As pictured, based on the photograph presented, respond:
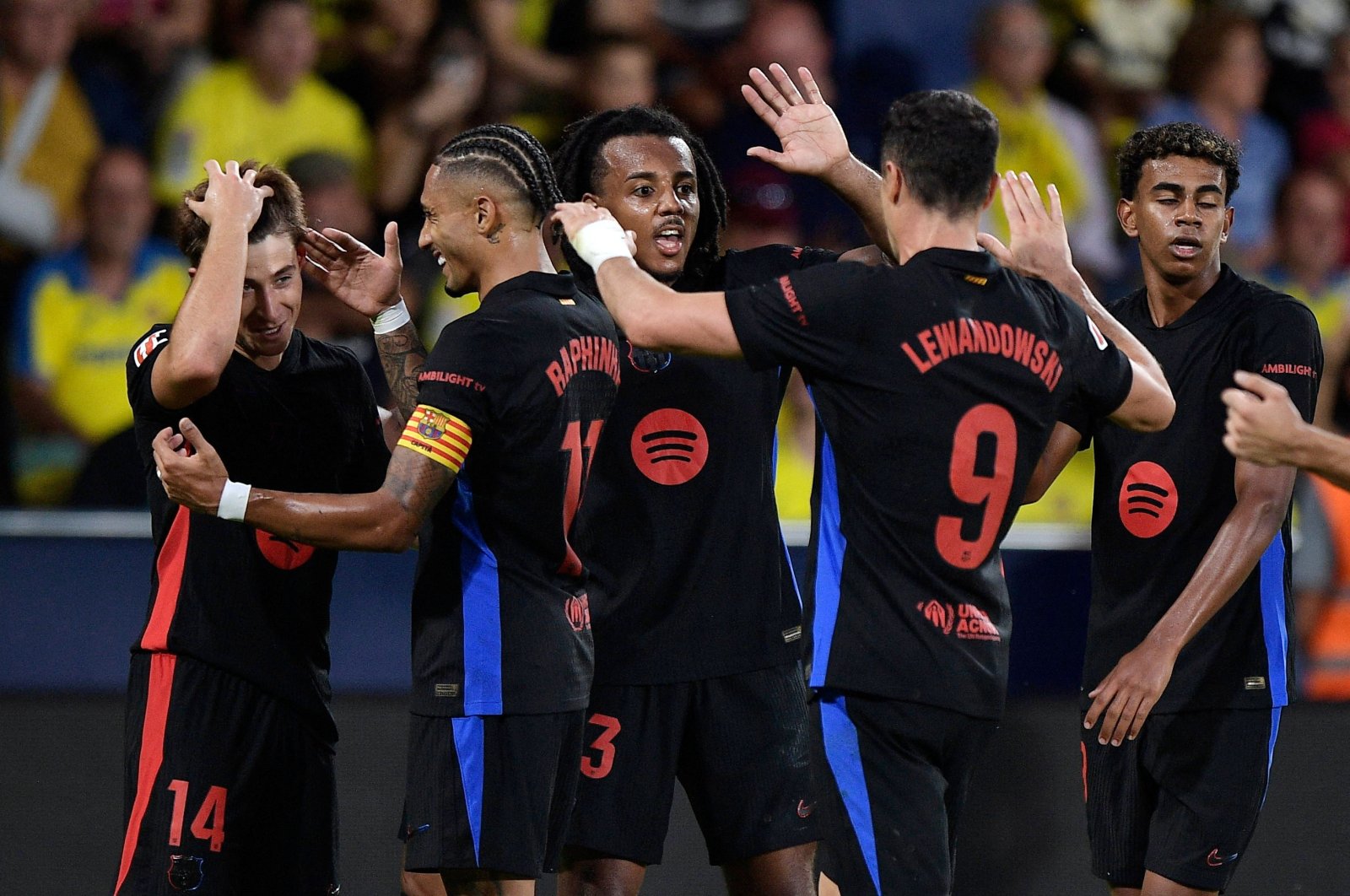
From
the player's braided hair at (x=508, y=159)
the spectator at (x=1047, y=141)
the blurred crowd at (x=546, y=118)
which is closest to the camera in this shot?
the player's braided hair at (x=508, y=159)

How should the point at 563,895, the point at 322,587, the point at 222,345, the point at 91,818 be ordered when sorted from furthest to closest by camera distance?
the point at 91,818, the point at 563,895, the point at 322,587, the point at 222,345

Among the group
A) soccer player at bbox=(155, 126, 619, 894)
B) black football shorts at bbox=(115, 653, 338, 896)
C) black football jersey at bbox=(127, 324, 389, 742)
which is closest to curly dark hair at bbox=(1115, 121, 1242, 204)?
soccer player at bbox=(155, 126, 619, 894)

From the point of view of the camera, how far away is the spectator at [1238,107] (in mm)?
6859

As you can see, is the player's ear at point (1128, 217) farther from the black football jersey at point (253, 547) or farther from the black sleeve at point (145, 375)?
the black sleeve at point (145, 375)

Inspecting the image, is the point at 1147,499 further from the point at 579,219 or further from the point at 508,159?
the point at 508,159

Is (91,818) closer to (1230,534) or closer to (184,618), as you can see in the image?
(184,618)

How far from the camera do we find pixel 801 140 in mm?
3834

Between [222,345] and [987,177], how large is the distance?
162 cm

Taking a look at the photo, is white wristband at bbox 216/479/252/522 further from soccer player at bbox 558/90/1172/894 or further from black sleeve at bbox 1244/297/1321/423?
black sleeve at bbox 1244/297/1321/423

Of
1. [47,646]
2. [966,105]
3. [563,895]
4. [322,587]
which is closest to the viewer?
[966,105]

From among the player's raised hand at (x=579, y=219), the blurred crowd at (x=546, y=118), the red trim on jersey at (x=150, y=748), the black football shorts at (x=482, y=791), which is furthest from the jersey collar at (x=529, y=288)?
the blurred crowd at (x=546, y=118)

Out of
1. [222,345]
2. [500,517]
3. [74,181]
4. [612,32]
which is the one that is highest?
[612,32]

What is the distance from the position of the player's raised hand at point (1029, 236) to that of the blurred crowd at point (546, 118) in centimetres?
291

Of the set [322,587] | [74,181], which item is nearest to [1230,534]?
[322,587]
